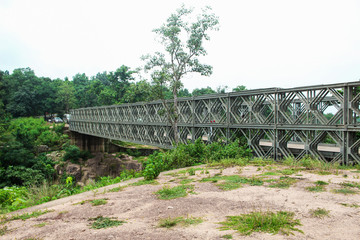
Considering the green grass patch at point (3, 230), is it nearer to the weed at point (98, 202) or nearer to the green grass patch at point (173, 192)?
the weed at point (98, 202)

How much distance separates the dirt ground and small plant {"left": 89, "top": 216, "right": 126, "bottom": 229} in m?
0.11

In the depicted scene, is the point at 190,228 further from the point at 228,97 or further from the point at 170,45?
the point at 170,45

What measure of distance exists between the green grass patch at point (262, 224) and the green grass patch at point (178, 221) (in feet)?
1.58

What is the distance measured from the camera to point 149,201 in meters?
6.33

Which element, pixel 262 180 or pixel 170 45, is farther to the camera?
pixel 170 45

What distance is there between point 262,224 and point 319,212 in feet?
4.47

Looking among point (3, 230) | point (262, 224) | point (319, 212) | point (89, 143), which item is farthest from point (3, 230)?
point (89, 143)

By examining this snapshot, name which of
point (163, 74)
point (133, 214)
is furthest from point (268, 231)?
point (163, 74)

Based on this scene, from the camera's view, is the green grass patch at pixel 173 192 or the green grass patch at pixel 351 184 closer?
the green grass patch at pixel 173 192

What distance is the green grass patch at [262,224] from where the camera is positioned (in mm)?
4234

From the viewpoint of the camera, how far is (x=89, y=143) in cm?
4734

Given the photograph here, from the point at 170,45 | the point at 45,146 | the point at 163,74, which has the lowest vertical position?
the point at 45,146

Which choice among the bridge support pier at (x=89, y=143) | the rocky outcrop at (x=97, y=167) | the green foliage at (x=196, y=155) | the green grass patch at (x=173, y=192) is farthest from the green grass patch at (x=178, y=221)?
the bridge support pier at (x=89, y=143)

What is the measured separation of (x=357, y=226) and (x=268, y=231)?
4.73ft
